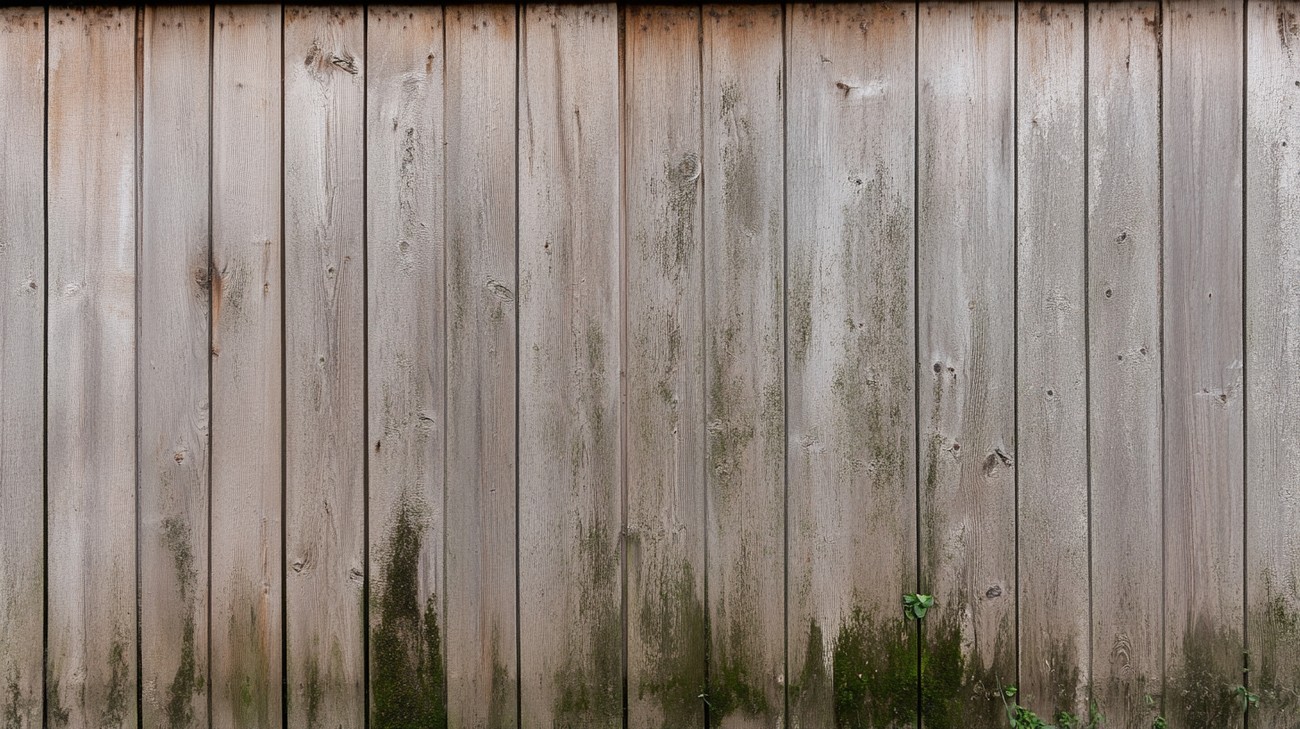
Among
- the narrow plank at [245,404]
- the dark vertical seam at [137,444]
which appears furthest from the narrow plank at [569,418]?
the dark vertical seam at [137,444]

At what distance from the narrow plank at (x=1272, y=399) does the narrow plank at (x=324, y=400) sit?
217 cm

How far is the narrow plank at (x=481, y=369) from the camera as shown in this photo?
2145 mm

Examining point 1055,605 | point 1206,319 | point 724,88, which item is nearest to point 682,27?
point 724,88

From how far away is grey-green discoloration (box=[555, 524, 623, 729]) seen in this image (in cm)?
215

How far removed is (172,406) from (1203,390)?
250 cm

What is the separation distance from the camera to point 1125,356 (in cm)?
215

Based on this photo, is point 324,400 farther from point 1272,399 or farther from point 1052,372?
point 1272,399

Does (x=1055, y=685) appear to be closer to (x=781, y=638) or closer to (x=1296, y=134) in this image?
(x=781, y=638)

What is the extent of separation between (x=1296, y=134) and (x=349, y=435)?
7.94ft

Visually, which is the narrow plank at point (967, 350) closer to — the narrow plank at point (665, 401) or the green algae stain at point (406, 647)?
the narrow plank at point (665, 401)

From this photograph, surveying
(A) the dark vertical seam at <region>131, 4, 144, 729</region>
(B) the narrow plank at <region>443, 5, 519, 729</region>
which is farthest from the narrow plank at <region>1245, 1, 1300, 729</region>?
(A) the dark vertical seam at <region>131, 4, 144, 729</region>

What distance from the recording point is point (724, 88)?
7.08 feet

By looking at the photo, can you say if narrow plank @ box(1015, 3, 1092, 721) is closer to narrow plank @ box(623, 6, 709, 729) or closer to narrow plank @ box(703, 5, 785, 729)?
narrow plank @ box(703, 5, 785, 729)

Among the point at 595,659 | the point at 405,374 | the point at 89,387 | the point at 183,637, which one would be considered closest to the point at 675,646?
the point at 595,659
